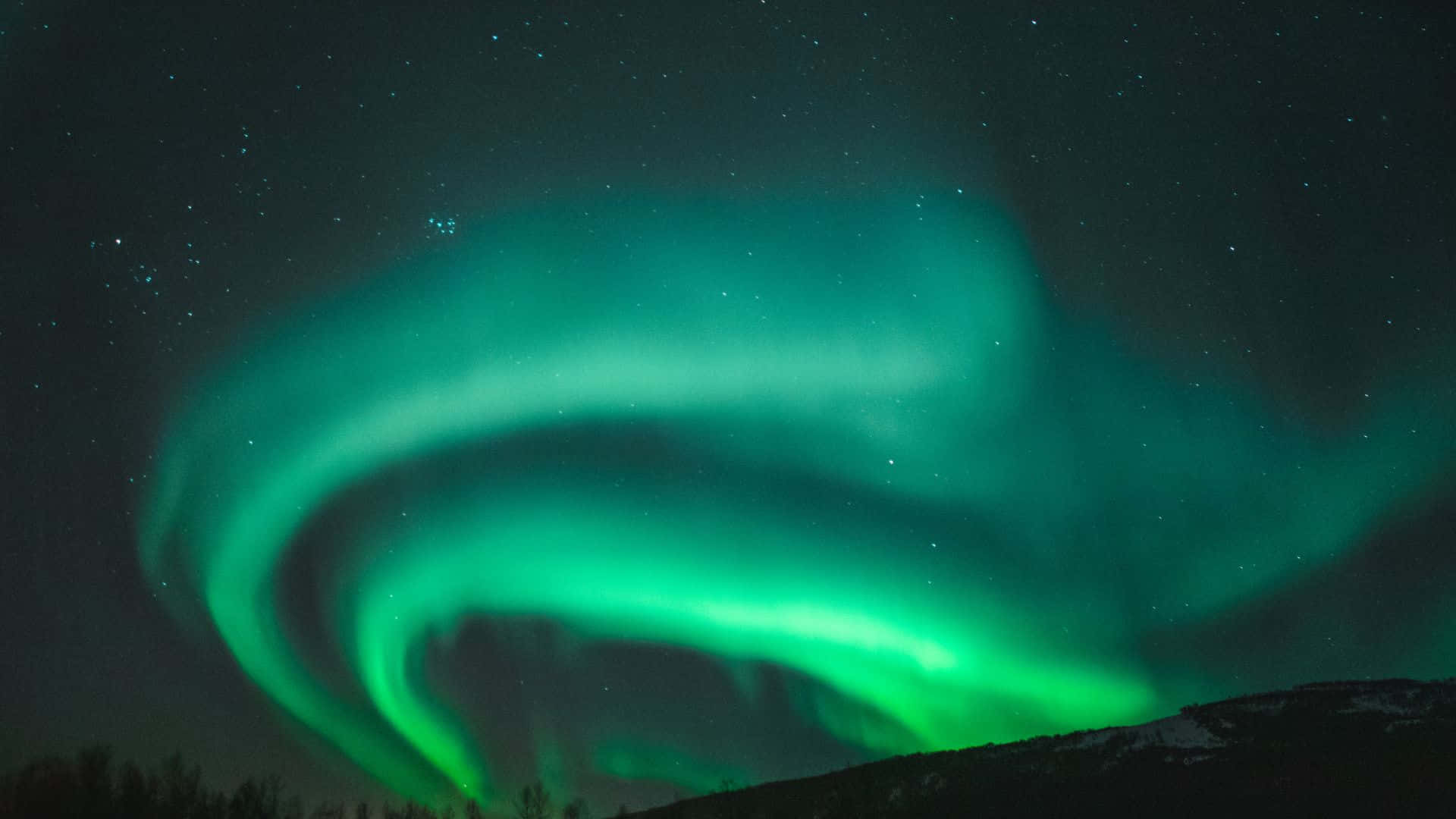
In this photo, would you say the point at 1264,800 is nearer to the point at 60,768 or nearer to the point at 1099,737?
the point at 1099,737

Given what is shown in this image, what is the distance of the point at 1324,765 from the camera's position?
3403cm

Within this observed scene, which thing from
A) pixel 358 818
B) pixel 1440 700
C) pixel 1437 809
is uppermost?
pixel 358 818

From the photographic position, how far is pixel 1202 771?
122 ft

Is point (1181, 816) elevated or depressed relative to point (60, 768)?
depressed

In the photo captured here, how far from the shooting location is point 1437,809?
25.3 metres

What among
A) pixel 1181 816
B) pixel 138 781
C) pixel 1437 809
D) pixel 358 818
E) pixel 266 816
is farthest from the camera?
pixel 358 818

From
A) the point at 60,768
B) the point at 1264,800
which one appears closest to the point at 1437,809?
the point at 1264,800

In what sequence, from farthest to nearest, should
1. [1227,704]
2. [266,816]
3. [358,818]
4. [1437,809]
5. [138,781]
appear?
[1227,704]
[358,818]
[266,816]
[138,781]
[1437,809]

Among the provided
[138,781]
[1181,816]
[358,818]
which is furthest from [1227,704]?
[138,781]

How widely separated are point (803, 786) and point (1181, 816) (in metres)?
27.6

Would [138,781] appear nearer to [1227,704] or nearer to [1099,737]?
[1099,737]

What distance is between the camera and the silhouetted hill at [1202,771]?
99.0 ft

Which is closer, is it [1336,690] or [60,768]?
[60,768]

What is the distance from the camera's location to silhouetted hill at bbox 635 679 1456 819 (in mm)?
30172
